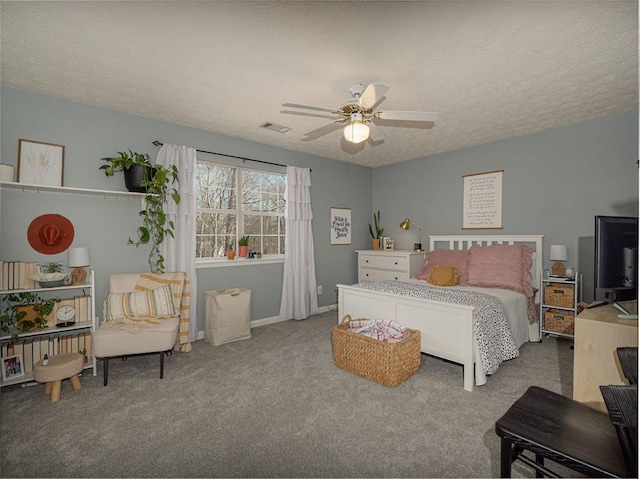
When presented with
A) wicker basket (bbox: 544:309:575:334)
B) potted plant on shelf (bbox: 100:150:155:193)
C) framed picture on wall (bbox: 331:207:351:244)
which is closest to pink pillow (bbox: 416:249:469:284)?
wicker basket (bbox: 544:309:575:334)

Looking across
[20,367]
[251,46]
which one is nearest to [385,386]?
[251,46]

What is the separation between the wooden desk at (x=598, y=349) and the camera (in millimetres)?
1521

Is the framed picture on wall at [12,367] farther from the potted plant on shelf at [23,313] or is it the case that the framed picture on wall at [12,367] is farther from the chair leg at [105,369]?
the chair leg at [105,369]

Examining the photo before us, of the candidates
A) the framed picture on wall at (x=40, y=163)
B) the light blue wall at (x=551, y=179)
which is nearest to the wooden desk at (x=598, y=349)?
the light blue wall at (x=551, y=179)

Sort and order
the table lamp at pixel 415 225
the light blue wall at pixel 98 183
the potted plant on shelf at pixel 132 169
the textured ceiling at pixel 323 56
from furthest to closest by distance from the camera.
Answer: the table lamp at pixel 415 225
the potted plant on shelf at pixel 132 169
the light blue wall at pixel 98 183
the textured ceiling at pixel 323 56

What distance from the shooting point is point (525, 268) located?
141 inches

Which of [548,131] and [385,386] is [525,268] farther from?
[385,386]

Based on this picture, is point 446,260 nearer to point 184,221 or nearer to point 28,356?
point 184,221

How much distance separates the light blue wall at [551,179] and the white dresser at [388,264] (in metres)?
0.68

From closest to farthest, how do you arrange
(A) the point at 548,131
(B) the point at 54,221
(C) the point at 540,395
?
(C) the point at 540,395 < (B) the point at 54,221 < (A) the point at 548,131

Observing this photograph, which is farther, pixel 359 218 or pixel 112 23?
pixel 359 218

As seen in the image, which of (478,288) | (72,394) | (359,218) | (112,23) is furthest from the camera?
(359,218)

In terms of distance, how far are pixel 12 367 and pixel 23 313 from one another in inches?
16.2

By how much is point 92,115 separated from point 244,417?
313 cm
